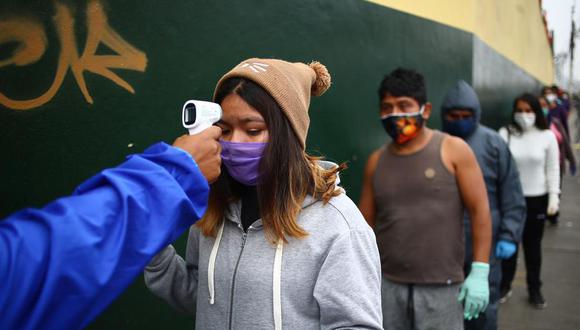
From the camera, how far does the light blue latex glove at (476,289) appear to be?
301cm

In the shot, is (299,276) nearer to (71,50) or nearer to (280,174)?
(280,174)

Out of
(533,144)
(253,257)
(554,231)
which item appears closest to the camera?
(253,257)

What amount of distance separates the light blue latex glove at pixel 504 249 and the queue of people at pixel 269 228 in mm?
602

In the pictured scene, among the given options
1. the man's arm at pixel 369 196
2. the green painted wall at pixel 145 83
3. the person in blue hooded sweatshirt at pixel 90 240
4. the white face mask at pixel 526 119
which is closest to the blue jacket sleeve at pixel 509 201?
the man's arm at pixel 369 196

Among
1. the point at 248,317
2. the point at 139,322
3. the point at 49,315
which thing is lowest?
the point at 139,322

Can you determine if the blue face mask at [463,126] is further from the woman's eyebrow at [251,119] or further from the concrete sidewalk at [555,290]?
the woman's eyebrow at [251,119]

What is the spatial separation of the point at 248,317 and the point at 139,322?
1.13m

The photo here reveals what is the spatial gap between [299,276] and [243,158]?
1.32ft

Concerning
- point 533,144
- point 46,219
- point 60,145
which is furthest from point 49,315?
point 533,144

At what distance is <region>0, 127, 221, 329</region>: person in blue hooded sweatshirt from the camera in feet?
3.24

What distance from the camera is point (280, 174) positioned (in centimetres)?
164

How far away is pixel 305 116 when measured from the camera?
1.72m

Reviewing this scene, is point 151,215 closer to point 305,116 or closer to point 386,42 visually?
point 305,116

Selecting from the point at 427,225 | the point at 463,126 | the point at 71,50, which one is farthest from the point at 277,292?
the point at 463,126
